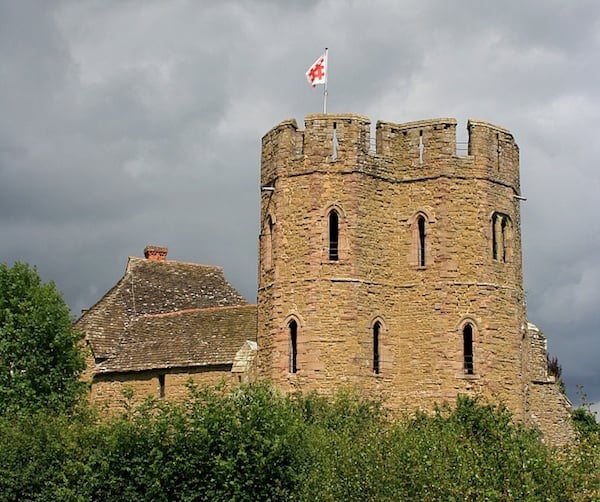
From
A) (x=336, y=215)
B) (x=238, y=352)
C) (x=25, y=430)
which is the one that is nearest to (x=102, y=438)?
(x=25, y=430)

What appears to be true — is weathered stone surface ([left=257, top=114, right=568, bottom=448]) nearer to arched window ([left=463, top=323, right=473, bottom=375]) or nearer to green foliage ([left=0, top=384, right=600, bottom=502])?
arched window ([left=463, top=323, right=473, bottom=375])

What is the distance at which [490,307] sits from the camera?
36.4m

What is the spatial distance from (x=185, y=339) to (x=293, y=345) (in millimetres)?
6201

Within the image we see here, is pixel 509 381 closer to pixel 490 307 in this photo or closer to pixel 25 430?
pixel 490 307

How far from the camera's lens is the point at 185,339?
41094mm

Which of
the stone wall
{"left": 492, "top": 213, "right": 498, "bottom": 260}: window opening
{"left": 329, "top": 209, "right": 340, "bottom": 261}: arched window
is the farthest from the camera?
the stone wall

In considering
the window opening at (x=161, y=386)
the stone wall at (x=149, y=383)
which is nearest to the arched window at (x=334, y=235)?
the stone wall at (x=149, y=383)

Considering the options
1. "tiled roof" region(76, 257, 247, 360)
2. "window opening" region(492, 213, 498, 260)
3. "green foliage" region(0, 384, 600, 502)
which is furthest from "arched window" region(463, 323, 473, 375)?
"tiled roof" region(76, 257, 247, 360)

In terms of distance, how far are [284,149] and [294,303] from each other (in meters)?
5.29

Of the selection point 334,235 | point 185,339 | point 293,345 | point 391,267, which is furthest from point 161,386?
point 391,267

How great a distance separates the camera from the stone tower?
3591 cm

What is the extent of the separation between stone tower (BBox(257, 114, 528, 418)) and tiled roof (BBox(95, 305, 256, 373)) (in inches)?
90.6

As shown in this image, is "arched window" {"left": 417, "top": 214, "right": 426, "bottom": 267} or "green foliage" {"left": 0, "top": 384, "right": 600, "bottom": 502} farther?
"arched window" {"left": 417, "top": 214, "right": 426, "bottom": 267}

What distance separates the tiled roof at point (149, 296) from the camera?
147 ft
